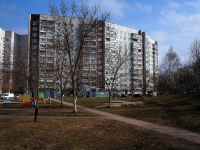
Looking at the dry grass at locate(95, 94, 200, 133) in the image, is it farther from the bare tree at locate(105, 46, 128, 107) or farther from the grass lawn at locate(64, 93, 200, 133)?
the bare tree at locate(105, 46, 128, 107)

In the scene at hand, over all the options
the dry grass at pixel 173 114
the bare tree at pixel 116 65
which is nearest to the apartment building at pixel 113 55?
the bare tree at pixel 116 65

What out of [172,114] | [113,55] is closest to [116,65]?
[113,55]

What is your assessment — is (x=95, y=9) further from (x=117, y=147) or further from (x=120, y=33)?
(x=120, y=33)

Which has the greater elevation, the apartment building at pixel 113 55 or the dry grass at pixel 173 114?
the apartment building at pixel 113 55

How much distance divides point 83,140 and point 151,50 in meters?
123

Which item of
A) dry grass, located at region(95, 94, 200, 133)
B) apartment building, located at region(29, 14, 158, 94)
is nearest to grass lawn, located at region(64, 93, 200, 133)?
dry grass, located at region(95, 94, 200, 133)

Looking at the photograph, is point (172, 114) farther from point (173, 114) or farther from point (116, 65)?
point (116, 65)

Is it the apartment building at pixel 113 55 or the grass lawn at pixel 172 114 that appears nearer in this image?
the grass lawn at pixel 172 114

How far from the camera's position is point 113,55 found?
39.0m

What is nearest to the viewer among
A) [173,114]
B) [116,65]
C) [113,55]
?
[173,114]

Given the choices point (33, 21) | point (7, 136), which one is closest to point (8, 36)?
point (33, 21)

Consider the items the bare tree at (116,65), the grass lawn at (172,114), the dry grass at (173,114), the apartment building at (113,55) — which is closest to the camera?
the dry grass at (173,114)

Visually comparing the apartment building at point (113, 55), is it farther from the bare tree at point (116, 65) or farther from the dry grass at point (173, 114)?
the dry grass at point (173, 114)

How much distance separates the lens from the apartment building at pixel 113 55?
26.1 m
